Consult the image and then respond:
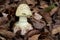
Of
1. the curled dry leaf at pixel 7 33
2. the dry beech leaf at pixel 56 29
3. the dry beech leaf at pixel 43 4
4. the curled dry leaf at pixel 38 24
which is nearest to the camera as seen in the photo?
the curled dry leaf at pixel 7 33

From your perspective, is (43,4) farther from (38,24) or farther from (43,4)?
(38,24)

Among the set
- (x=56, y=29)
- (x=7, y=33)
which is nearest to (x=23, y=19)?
(x=7, y=33)

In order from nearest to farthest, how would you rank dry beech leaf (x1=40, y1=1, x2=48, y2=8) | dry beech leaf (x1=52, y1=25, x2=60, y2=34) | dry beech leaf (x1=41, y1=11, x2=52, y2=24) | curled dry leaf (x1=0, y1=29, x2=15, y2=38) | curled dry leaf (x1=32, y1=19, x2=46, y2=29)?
curled dry leaf (x1=0, y1=29, x2=15, y2=38) → dry beech leaf (x1=52, y1=25, x2=60, y2=34) → curled dry leaf (x1=32, y1=19, x2=46, y2=29) → dry beech leaf (x1=41, y1=11, x2=52, y2=24) → dry beech leaf (x1=40, y1=1, x2=48, y2=8)

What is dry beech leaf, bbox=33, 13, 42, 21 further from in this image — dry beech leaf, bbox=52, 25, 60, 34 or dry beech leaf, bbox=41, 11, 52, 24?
dry beech leaf, bbox=52, 25, 60, 34

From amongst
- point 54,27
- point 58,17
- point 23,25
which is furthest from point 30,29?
point 58,17

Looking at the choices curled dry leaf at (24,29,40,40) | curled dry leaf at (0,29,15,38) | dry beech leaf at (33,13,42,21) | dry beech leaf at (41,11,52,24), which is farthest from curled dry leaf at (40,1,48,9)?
curled dry leaf at (0,29,15,38)

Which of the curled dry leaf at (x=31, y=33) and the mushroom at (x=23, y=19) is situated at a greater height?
the mushroom at (x=23, y=19)

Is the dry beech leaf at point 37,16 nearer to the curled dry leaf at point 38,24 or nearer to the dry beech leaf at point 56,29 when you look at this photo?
the curled dry leaf at point 38,24

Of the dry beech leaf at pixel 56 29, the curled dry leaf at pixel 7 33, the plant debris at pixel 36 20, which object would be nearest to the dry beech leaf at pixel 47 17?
the plant debris at pixel 36 20
